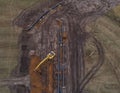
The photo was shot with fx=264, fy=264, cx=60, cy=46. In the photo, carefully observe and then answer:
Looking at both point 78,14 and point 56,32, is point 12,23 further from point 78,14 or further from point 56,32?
point 78,14

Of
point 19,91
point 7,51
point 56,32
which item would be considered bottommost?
point 19,91

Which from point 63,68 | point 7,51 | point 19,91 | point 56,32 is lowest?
point 19,91

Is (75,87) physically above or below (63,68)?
below

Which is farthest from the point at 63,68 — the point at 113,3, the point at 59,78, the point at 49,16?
the point at 113,3

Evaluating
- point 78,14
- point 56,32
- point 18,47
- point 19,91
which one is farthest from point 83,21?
point 19,91

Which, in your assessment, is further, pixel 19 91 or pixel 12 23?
pixel 12 23

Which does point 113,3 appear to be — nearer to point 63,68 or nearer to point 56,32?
point 56,32
